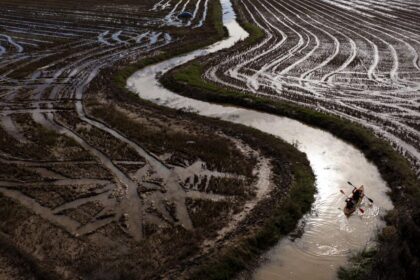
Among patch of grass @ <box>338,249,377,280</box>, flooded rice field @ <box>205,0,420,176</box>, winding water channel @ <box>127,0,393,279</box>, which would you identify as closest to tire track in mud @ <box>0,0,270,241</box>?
winding water channel @ <box>127,0,393,279</box>

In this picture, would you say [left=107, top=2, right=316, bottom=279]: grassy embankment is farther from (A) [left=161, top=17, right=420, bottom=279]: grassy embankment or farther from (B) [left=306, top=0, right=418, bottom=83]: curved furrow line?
(B) [left=306, top=0, right=418, bottom=83]: curved furrow line

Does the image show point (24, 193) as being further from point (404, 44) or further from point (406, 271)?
point (404, 44)

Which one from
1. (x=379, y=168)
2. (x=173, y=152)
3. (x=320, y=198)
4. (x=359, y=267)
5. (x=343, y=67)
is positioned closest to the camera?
(x=359, y=267)

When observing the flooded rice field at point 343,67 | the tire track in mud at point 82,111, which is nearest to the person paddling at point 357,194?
the flooded rice field at point 343,67

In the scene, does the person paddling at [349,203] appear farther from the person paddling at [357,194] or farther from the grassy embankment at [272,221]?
the grassy embankment at [272,221]

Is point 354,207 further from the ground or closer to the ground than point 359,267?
further from the ground

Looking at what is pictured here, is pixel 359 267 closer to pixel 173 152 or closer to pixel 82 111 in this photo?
pixel 173 152

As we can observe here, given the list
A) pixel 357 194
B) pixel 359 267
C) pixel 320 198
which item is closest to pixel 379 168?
pixel 357 194

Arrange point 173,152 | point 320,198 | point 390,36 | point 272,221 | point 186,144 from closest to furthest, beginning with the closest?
point 272,221 → point 320,198 → point 173,152 → point 186,144 → point 390,36
